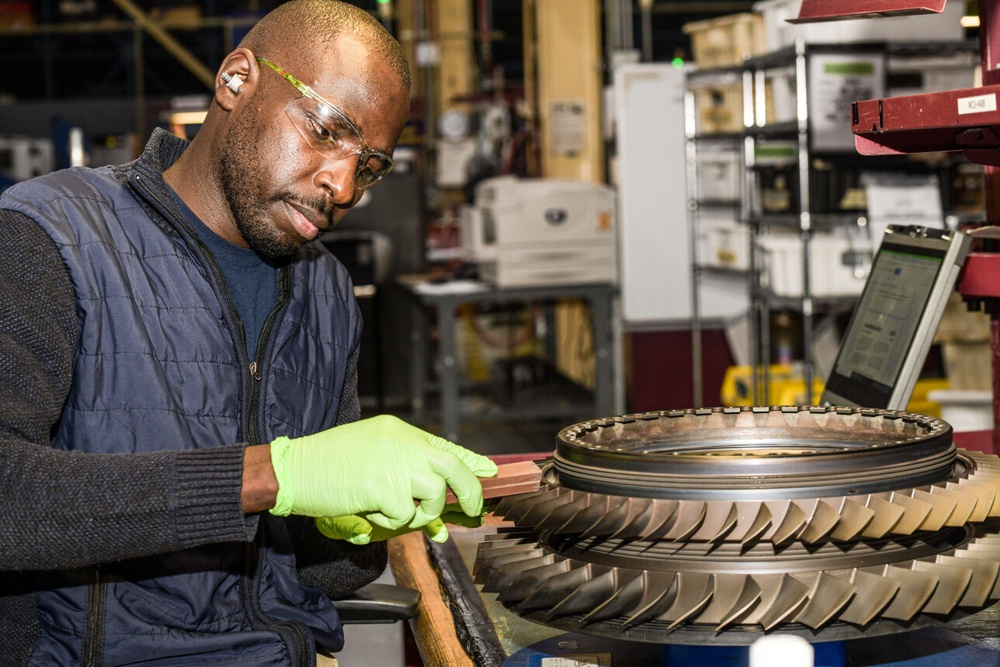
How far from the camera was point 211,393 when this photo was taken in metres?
1.55

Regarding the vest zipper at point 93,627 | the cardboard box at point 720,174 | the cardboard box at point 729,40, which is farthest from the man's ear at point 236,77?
the cardboard box at point 720,174

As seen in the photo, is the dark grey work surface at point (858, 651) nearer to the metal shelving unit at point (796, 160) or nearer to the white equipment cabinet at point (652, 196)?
the metal shelving unit at point (796, 160)

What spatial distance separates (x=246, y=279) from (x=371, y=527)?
1.45ft

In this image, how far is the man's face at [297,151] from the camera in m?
1.56

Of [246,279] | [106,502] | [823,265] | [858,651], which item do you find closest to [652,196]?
[823,265]

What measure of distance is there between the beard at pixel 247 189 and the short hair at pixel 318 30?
114mm

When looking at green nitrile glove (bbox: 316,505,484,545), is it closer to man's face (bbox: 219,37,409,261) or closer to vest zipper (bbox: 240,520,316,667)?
vest zipper (bbox: 240,520,316,667)

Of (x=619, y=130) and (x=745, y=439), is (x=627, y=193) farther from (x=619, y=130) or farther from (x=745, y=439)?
(x=745, y=439)

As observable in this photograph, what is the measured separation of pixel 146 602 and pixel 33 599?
136mm

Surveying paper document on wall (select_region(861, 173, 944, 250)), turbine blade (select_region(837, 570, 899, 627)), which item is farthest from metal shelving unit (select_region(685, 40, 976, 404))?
turbine blade (select_region(837, 570, 899, 627))

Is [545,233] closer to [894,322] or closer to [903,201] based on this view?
[903,201]

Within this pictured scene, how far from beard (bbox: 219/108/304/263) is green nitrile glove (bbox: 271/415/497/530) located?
1.43ft

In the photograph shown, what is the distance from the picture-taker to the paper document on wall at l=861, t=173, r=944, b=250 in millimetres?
4355

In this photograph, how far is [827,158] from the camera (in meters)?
4.68
